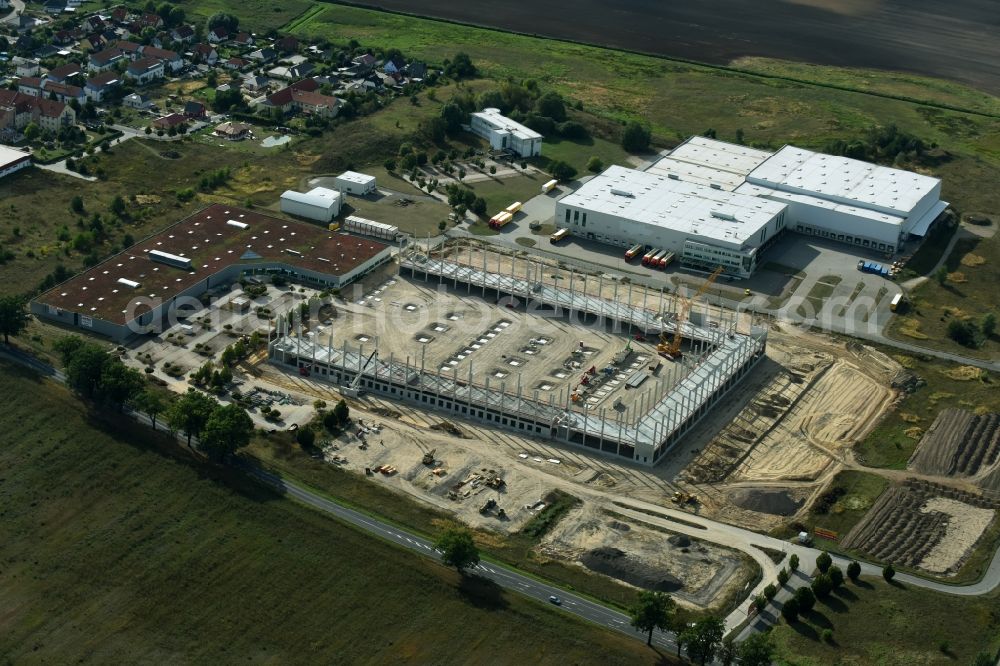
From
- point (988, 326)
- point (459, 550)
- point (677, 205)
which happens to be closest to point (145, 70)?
point (677, 205)

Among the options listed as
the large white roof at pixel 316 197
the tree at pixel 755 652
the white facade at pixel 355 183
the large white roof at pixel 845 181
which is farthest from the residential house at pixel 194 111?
the tree at pixel 755 652

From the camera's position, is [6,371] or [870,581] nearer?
[870,581]

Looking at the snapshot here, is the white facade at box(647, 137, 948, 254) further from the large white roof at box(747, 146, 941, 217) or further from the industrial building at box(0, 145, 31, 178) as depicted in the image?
the industrial building at box(0, 145, 31, 178)

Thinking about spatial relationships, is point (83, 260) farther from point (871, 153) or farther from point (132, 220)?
point (871, 153)

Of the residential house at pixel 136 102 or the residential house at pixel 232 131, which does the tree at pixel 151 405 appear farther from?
the residential house at pixel 136 102

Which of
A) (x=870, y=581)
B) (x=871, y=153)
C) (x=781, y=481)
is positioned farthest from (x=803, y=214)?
(x=870, y=581)
